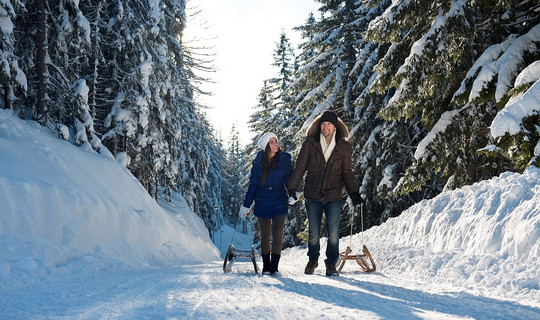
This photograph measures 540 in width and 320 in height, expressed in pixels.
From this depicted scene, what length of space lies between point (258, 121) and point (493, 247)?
30.3 meters

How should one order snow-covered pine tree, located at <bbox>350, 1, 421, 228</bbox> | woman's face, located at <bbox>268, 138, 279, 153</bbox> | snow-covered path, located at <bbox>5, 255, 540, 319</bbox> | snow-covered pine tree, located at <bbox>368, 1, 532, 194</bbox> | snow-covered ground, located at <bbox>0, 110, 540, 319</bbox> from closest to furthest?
snow-covered path, located at <bbox>5, 255, 540, 319</bbox>
snow-covered ground, located at <bbox>0, 110, 540, 319</bbox>
woman's face, located at <bbox>268, 138, 279, 153</bbox>
snow-covered pine tree, located at <bbox>368, 1, 532, 194</bbox>
snow-covered pine tree, located at <bbox>350, 1, 421, 228</bbox>

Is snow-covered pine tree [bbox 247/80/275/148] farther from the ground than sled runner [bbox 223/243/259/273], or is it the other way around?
snow-covered pine tree [bbox 247/80/275/148]

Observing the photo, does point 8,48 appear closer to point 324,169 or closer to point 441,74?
point 324,169

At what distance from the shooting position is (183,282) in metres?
4.85

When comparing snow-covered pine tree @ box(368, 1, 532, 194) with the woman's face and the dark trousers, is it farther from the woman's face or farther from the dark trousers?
the dark trousers

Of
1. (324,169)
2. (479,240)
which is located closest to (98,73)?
(324,169)

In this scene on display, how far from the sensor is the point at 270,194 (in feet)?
19.1

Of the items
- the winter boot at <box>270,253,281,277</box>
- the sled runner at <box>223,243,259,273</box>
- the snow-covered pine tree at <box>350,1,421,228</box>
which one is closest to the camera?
the winter boot at <box>270,253,281,277</box>

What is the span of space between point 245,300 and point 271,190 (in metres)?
2.31

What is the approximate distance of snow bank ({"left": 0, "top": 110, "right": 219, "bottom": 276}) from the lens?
5.38 meters

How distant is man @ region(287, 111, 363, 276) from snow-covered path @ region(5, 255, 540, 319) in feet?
2.73

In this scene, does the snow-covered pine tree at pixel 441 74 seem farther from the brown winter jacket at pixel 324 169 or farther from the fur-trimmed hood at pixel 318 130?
the brown winter jacket at pixel 324 169

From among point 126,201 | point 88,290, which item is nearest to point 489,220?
point 88,290

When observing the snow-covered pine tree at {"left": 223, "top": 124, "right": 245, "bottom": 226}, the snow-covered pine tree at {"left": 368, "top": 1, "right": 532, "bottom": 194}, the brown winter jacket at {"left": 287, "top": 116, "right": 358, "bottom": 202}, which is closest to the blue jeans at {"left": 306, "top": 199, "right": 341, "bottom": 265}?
the brown winter jacket at {"left": 287, "top": 116, "right": 358, "bottom": 202}
